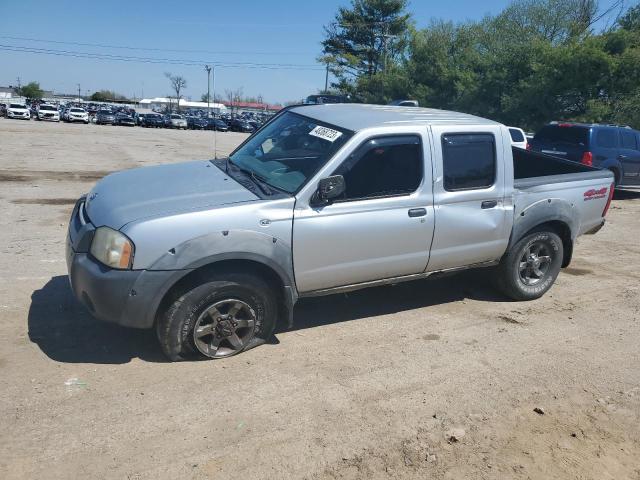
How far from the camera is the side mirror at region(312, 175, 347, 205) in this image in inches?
158

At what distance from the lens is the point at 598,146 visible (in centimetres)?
1235

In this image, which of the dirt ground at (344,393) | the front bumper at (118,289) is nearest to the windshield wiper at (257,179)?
the front bumper at (118,289)

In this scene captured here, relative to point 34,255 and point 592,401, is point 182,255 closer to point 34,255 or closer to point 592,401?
point 592,401

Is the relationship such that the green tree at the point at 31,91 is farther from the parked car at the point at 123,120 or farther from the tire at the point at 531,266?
the tire at the point at 531,266

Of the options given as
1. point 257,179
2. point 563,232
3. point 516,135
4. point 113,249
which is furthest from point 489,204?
point 516,135

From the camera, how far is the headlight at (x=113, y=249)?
3.57m

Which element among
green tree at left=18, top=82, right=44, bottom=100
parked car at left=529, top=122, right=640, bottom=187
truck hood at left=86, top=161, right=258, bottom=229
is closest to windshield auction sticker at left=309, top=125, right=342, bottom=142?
truck hood at left=86, top=161, right=258, bottom=229

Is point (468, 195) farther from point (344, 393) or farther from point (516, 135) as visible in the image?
point (516, 135)

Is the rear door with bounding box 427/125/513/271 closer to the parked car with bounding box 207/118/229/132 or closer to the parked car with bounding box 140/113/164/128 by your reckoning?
the parked car with bounding box 207/118/229/132

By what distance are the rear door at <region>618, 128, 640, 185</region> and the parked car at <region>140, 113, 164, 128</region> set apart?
4236 cm

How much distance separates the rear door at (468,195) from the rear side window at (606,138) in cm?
880

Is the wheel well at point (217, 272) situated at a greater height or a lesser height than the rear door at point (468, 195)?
lesser

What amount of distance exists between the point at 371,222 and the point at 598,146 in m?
10.2

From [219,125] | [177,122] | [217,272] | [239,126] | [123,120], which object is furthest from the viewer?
[239,126]
